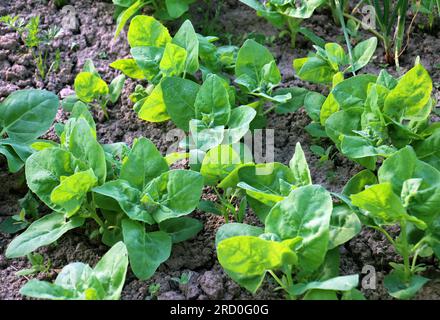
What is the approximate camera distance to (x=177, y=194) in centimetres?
184

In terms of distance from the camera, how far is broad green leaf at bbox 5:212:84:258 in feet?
5.99

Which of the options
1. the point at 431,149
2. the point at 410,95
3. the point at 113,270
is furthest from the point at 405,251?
the point at 113,270

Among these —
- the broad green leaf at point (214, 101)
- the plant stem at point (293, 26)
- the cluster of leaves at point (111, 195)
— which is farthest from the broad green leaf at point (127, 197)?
the plant stem at point (293, 26)

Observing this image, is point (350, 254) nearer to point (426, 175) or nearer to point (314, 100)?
point (426, 175)

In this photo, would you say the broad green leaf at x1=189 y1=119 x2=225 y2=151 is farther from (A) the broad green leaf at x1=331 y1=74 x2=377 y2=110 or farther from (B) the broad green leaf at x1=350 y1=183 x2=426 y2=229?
(B) the broad green leaf at x1=350 y1=183 x2=426 y2=229

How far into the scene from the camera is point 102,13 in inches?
107

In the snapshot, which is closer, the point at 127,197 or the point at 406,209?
the point at 406,209

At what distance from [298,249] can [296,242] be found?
24mm

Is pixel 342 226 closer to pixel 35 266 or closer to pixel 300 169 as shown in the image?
pixel 300 169

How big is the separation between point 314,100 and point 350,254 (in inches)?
21.4

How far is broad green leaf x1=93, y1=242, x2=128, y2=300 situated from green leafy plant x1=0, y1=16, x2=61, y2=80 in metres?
1.02

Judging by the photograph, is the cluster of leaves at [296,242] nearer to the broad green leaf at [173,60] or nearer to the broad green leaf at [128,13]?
the broad green leaf at [173,60]

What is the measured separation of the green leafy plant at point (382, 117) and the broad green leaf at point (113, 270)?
2.17 ft
